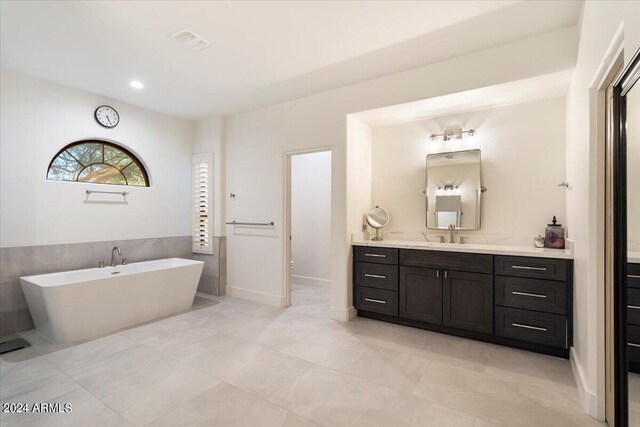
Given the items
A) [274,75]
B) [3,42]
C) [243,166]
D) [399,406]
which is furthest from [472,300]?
[3,42]

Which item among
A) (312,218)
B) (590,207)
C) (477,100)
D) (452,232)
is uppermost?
(477,100)

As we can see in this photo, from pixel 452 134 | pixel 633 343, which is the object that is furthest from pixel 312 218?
pixel 633 343

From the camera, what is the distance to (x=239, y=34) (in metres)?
2.49

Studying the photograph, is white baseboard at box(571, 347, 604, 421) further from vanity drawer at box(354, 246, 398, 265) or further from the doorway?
the doorway

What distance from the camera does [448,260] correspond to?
301 centimetres

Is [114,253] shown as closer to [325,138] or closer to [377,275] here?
[325,138]

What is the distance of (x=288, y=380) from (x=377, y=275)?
1546 millimetres

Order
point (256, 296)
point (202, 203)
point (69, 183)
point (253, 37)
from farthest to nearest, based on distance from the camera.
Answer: point (202, 203) < point (256, 296) < point (69, 183) < point (253, 37)

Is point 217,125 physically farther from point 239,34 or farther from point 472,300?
point 472,300

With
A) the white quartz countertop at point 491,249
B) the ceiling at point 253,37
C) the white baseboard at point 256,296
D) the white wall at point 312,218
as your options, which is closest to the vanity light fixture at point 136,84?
the ceiling at point 253,37

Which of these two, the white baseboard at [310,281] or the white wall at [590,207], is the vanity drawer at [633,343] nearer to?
the white wall at [590,207]

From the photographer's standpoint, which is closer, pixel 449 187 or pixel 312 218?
pixel 449 187

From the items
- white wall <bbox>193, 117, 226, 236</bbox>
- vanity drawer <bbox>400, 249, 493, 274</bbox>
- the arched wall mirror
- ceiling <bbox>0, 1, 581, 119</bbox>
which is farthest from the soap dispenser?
white wall <bbox>193, 117, 226, 236</bbox>

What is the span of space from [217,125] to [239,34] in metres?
2.36
